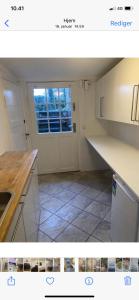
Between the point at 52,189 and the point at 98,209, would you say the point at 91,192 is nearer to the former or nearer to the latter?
the point at 98,209

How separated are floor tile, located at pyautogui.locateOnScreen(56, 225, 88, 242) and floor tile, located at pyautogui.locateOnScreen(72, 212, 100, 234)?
0.22ft

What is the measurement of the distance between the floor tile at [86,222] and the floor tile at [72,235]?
0.22 ft

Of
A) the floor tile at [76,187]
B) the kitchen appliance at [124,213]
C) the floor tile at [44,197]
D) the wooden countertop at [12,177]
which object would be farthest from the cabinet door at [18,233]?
the floor tile at [76,187]

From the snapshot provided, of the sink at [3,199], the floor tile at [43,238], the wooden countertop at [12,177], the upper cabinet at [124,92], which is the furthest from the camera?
the floor tile at [43,238]

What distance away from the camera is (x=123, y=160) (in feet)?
5.66

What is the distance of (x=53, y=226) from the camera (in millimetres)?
1953

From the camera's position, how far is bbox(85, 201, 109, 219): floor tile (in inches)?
84.1

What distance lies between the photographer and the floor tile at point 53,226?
6.04ft
